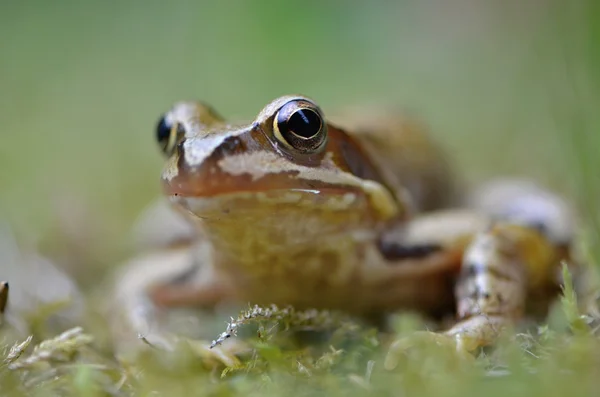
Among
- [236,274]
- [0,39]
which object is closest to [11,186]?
[236,274]

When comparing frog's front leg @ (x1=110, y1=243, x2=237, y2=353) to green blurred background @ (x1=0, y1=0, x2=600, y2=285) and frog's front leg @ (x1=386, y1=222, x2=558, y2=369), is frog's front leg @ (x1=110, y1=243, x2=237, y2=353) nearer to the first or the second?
green blurred background @ (x1=0, y1=0, x2=600, y2=285)

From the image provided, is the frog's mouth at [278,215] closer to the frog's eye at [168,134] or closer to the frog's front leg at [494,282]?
the frog's eye at [168,134]

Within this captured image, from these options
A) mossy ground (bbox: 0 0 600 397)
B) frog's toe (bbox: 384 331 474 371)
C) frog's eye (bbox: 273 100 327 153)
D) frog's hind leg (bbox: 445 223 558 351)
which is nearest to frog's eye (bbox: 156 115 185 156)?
frog's eye (bbox: 273 100 327 153)

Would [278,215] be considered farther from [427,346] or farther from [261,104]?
[261,104]

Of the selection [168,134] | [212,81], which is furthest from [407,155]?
[212,81]

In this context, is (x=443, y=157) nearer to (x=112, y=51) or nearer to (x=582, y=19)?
Answer: (x=582, y=19)

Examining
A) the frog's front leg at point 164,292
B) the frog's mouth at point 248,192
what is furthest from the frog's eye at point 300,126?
the frog's front leg at point 164,292
